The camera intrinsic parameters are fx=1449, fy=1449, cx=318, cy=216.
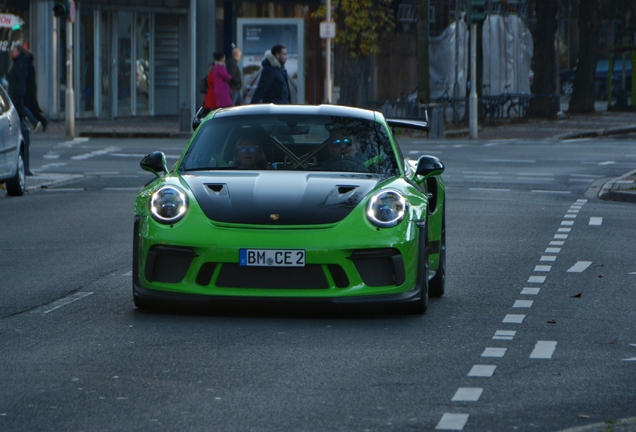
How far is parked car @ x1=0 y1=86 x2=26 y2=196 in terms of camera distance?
18.0 m

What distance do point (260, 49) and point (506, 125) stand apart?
23.3 ft

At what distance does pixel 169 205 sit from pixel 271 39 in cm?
3173

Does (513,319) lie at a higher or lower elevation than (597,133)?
higher

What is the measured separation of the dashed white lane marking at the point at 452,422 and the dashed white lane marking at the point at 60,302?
12.1ft

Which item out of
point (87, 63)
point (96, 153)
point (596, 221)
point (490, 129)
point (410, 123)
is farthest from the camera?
point (87, 63)

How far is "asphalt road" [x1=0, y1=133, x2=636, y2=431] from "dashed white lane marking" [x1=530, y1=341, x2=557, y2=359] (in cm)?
1

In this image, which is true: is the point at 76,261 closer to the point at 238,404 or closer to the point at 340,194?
the point at 340,194

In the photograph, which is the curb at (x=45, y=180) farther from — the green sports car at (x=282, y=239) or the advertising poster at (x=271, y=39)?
the advertising poster at (x=271, y=39)

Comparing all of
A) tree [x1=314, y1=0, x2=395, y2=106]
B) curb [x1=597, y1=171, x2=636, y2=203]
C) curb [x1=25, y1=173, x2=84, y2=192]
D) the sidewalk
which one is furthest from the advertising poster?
curb [x1=597, y1=171, x2=636, y2=203]

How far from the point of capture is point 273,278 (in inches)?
326

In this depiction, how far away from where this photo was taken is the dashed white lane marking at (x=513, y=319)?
28.1 ft

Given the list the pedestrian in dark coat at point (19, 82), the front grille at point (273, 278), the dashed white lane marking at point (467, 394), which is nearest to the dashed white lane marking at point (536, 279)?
the front grille at point (273, 278)

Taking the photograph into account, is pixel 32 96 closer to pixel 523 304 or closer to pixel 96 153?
pixel 96 153

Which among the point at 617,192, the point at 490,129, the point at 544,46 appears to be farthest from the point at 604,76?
the point at 617,192
